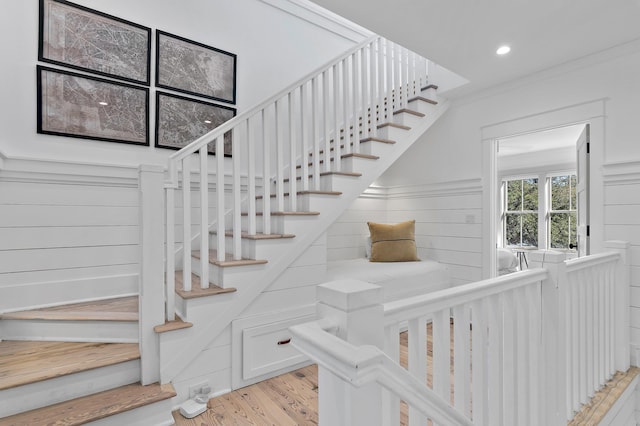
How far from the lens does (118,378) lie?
1750mm

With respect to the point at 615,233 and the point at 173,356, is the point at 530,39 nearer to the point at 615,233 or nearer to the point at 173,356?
the point at 615,233

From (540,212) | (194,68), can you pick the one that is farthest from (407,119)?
(540,212)

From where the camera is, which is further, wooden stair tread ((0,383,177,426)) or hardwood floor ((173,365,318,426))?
hardwood floor ((173,365,318,426))

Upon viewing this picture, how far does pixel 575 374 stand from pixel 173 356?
2.32 meters

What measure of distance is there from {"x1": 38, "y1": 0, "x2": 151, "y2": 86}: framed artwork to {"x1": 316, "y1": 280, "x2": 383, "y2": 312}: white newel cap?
271cm

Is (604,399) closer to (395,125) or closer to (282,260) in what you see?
(282,260)

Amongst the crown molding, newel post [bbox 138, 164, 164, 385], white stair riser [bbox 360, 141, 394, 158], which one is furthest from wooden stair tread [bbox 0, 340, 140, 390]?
the crown molding

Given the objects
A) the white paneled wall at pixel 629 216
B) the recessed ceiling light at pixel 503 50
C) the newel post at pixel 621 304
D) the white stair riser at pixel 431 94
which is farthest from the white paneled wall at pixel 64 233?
the white paneled wall at pixel 629 216

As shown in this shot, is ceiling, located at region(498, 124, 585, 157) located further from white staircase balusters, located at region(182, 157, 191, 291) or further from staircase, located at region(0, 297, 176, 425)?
staircase, located at region(0, 297, 176, 425)

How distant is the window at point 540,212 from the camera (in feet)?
18.0

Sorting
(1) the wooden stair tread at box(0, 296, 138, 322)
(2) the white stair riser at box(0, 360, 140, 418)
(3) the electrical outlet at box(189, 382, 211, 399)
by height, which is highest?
(1) the wooden stair tread at box(0, 296, 138, 322)

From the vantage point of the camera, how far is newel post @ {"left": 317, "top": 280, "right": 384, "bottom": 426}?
65 cm

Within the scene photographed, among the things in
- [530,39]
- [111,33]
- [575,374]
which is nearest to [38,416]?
[111,33]

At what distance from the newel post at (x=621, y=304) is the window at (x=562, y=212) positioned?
3607 mm
